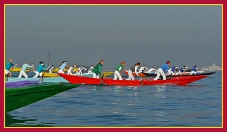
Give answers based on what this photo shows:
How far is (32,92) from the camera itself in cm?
1700

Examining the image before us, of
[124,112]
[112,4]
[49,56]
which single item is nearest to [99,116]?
[124,112]

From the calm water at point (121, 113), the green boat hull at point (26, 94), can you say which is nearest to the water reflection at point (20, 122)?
the calm water at point (121, 113)

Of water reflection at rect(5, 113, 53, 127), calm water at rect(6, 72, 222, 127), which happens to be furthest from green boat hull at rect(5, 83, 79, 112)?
water reflection at rect(5, 113, 53, 127)

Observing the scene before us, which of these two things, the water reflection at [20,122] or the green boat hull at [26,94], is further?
the green boat hull at [26,94]

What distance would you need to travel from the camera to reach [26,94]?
661 inches

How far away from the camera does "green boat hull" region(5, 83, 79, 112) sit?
1640 cm

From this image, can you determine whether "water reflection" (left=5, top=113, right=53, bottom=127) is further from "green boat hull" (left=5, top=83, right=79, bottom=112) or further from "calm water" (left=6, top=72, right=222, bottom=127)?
"green boat hull" (left=5, top=83, right=79, bottom=112)

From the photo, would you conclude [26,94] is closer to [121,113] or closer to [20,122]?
[20,122]

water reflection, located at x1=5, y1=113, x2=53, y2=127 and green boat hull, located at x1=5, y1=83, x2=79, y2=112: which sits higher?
green boat hull, located at x1=5, y1=83, x2=79, y2=112

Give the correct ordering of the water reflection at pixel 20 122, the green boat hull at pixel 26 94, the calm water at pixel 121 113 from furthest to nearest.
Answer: the green boat hull at pixel 26 94 → the calm water at pixel 121 113 → the water reflection at pixel 20 122

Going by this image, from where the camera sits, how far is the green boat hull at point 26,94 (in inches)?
646

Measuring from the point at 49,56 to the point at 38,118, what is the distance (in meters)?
11.6

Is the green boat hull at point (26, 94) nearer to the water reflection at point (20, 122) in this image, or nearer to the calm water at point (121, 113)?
the calm water at point (121, 113)

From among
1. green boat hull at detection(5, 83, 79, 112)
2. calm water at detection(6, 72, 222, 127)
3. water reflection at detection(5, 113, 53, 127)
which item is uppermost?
green boat hull at detection(5, 83, 79, 112)
